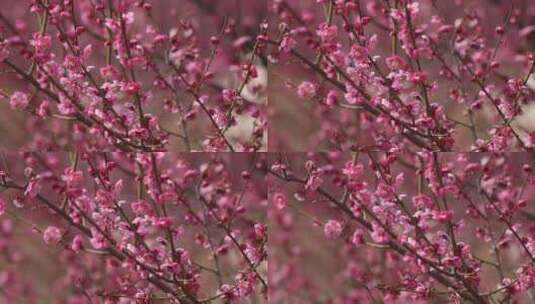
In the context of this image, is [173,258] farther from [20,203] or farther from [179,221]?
[20,203]

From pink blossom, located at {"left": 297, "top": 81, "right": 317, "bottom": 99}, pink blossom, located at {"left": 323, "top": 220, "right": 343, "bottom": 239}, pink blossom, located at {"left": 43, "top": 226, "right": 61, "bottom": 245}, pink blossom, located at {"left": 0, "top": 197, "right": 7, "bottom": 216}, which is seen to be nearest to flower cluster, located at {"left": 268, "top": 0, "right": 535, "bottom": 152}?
pink blossom, located at {"left": 297, "top": 81, "right": 317, "bottom": 99}

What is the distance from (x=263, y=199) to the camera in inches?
113

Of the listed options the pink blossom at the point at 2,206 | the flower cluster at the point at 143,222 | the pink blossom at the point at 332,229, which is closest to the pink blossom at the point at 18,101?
the flower cluster at the point at 143,222

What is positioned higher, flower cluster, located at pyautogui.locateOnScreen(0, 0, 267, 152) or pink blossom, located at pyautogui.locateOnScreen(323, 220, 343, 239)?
flower cluster, located at pyautogui.locateOnScreen(0, 0, 267, 152)

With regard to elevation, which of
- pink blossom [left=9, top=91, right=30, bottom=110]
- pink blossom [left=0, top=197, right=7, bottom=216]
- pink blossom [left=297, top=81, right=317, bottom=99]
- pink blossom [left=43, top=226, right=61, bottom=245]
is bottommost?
pink blossom [left=43, top=226, right=61, bottom=245]

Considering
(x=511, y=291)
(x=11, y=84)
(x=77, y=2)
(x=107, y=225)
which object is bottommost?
(x=511, y=291)

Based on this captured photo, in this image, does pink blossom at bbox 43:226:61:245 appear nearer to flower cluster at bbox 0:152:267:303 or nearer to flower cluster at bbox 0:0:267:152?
flower cluster at bbox 0:152:267:303

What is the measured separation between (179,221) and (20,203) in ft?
1.71

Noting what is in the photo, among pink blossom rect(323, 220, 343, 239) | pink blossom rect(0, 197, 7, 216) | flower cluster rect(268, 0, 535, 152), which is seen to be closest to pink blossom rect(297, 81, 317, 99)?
flower cluster rect(268, 0, 535, 152)

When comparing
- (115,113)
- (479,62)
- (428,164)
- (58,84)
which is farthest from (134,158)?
(479,62)

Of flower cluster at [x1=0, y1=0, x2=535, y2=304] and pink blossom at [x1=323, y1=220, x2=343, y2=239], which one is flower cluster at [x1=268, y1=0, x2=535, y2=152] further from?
pink blossom at [x1=323, y1=220, x2=343, y2=239]

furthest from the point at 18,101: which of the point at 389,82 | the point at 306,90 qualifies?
the point at 389,82

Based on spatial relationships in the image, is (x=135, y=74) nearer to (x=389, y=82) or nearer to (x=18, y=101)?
(x=18, y=101)

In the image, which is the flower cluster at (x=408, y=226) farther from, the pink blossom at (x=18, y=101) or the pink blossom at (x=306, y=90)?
the pink blossom at (x=18, y=101)
